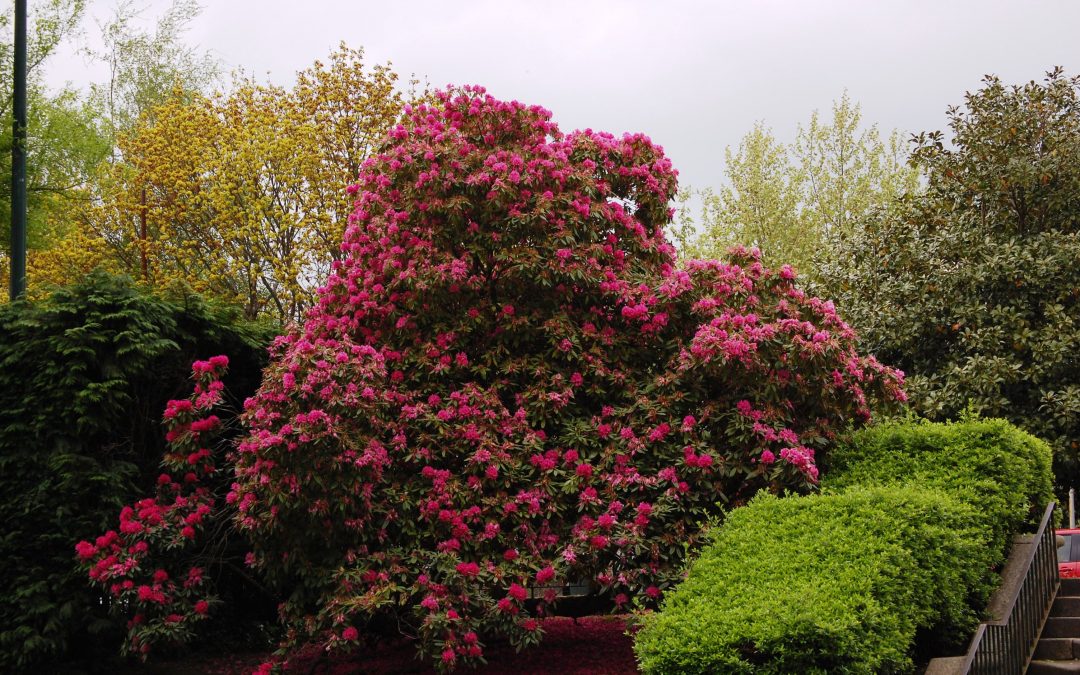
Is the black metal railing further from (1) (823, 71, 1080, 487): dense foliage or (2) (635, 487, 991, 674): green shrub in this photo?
(1) (823, 71, 1080, 487): dense foliage

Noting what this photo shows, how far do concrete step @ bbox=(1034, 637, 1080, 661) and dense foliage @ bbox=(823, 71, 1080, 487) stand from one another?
442cm

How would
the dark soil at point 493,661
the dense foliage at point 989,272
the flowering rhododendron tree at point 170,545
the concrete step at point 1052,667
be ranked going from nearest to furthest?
1. the concrete step at point 1052,667
2. the flowering rhododendron tree at point 170,545
3. the dark soil at point 493,661
4. the dense foliage at point 989,272

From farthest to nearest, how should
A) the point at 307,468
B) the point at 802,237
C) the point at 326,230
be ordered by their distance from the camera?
the point at 802,237, the point at 326,230, the point at 307,468

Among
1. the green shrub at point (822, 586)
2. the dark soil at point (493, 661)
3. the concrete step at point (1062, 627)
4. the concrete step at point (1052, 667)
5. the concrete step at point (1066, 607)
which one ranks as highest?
the green shrub at point (822, 586)

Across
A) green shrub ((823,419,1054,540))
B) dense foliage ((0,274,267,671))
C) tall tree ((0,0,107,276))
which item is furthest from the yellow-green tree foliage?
green shrub ((823,419,1054,540))

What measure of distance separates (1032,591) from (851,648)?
3907 mm

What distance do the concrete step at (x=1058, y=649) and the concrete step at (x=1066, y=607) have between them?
2.34ft

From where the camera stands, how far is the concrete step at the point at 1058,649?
30.7 feet

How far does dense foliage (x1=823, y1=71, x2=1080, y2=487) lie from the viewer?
13.6 m

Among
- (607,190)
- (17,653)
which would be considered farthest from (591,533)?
(17,653)

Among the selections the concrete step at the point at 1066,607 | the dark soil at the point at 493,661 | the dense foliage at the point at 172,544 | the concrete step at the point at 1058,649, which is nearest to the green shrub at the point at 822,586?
the concrete step at the point at 1058,649

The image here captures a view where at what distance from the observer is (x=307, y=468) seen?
855 cm

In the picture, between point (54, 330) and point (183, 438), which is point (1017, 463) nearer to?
point (183, 438)

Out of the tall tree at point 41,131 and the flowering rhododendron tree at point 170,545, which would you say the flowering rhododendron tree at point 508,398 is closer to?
the flowering rhododendron tree at point 170,545
